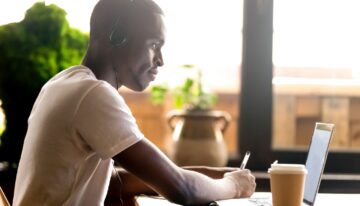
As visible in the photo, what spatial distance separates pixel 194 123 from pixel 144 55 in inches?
52.1

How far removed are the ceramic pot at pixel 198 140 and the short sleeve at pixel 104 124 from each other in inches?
57.0

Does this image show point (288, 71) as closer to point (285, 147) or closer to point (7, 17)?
point (285, 147)

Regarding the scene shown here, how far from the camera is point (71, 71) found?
5.45 ft

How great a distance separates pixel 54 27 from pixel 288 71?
1.16 meters

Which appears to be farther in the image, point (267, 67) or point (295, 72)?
point (295, 72)

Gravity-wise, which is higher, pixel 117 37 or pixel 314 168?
pixel 117 37

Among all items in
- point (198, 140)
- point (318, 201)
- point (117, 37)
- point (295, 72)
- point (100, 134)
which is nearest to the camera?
point (100, 134)

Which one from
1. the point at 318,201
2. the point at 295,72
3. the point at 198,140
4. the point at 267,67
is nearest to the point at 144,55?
the point at 318,201

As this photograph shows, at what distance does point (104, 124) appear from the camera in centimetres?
150

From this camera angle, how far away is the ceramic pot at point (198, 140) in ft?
9.71

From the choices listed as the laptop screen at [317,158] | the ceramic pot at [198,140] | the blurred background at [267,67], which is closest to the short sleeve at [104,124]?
the laptop screen at [317,158]

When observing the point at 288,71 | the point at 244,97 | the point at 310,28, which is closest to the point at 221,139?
the point at 244,97

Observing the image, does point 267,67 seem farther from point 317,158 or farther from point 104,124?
point 104,124

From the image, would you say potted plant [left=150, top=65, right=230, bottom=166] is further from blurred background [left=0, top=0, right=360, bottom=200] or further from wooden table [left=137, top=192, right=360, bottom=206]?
wooden table [left=137, top=192, right=360, bottom=206]
